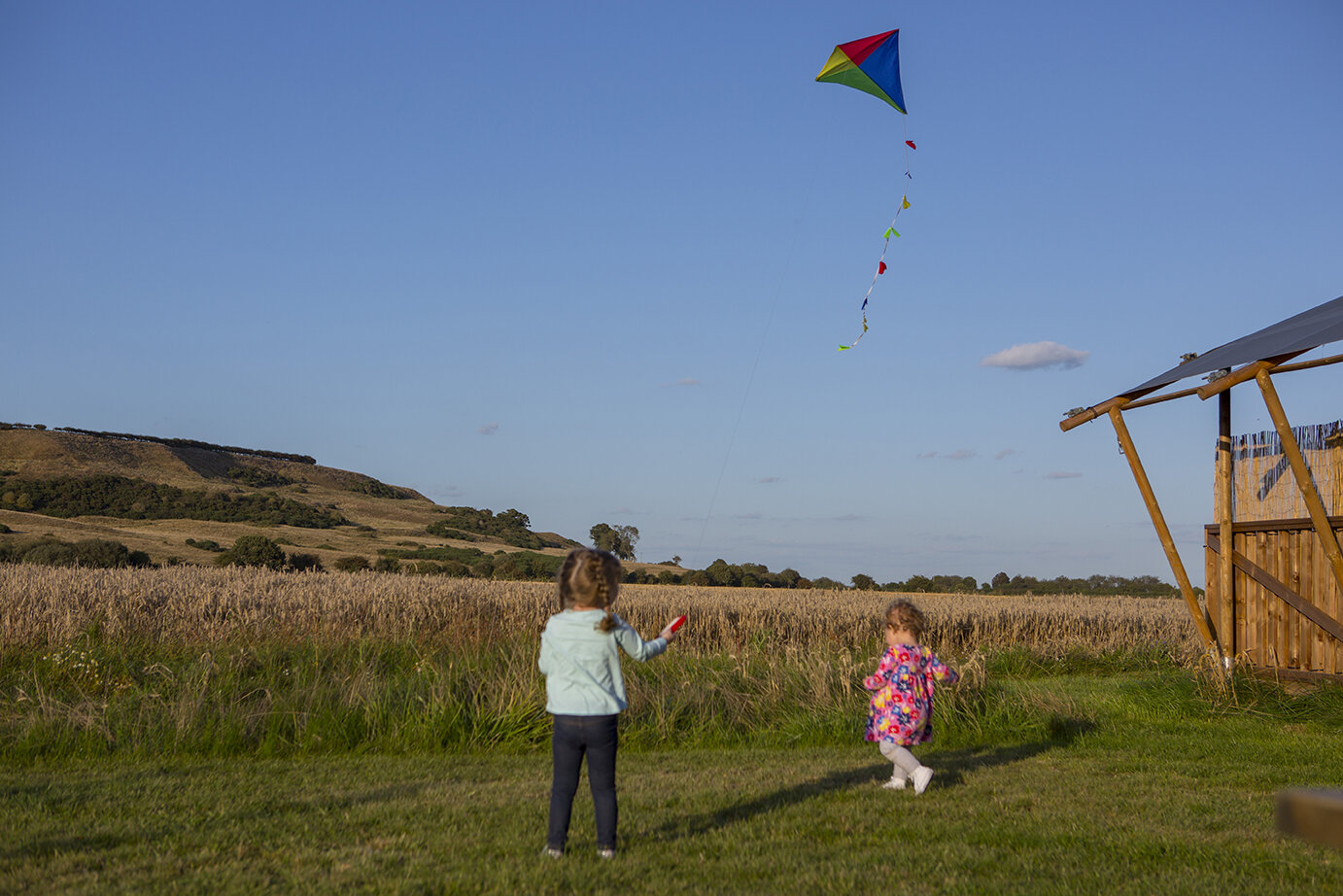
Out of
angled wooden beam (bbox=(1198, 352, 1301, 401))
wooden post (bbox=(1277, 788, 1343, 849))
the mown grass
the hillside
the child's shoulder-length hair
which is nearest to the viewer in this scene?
wooden post (bbox=(1277, 788, 1343, 849))

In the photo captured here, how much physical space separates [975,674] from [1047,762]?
1.98 m

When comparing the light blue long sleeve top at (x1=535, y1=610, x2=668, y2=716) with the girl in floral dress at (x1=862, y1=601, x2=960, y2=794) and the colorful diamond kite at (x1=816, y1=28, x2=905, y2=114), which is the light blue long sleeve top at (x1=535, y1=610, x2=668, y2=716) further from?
the colorful diamond kite at (x1=816, y1=28, x2=905, y2=114)

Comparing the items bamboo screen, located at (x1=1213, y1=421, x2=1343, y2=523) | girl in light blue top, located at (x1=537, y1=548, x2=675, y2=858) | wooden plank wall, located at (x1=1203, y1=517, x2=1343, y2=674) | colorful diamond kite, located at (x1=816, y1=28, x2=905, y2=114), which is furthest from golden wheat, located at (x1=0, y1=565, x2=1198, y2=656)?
girl in light blue top, located at (x1=537, y1=548, x2=675, y2=858)

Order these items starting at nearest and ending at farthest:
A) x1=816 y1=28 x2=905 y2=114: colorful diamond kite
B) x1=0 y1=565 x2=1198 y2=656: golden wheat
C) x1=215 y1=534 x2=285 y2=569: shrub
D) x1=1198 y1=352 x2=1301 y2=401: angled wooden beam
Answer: x1=1198 y1=352 x2=1301 y2=401: angled wooden beam, x1=816 y1=28 x2=905 y2=114: colorful diamond kite, x1=0 y1=565 x2=1198 y2=656: golden wheat, x1=215 y1=534 x2=285 y2=569: shrub

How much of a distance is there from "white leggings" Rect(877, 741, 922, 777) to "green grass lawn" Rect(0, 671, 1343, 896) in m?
0.22

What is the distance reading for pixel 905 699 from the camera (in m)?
6.71

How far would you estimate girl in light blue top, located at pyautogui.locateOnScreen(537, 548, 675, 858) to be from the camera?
494cm

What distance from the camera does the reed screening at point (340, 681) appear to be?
325 inches

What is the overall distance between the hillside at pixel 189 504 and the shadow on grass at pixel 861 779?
39984mm

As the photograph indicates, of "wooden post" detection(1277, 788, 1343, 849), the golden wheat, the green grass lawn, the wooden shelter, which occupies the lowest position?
the green grass lawn

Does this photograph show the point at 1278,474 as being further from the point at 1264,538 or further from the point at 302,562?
the point at 302,562

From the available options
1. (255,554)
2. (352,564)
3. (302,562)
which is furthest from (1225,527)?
(302,562)

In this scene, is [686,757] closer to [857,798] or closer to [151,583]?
[857,798]

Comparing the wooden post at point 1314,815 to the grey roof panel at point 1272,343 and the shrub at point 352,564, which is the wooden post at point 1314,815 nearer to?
the grey roof panel at point 1272,343
